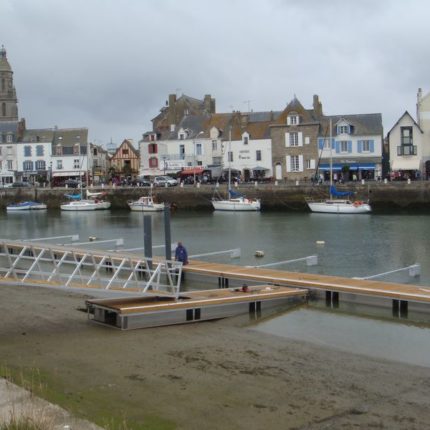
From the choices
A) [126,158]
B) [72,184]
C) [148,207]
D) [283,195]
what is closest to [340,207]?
[283,195]

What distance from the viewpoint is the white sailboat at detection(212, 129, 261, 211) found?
224 feet

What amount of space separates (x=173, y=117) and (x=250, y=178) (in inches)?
840

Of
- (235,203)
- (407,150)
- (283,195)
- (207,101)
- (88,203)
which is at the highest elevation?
(207,101)

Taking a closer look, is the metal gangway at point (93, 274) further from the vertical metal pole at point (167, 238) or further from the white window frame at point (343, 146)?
the white window frame at point (343, 146)

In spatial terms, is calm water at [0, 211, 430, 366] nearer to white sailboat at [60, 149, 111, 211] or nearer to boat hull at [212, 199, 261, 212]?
boat hull at [212, 199, 261, 212]

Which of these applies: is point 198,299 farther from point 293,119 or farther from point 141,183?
point 141,183

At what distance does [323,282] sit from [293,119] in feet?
193

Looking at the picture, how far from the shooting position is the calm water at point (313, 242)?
57.3 feet

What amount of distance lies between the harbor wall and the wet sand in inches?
1976

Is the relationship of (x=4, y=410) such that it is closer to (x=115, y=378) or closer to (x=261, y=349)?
(x=115, y=378)

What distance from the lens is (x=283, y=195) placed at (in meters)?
69.4

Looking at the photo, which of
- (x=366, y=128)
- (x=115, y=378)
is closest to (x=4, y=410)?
(x=115, y=378)

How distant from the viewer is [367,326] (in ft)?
61.0

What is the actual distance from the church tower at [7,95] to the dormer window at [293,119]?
6621cm
